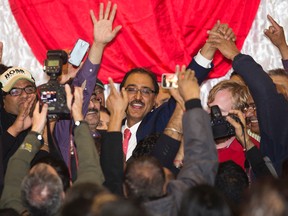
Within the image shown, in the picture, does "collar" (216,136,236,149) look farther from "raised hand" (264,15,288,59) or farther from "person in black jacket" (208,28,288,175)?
"raised hand" (264,15,288,59)

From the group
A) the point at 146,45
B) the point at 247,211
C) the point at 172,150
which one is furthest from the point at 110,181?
the point at 146,45

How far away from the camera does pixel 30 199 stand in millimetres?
2896

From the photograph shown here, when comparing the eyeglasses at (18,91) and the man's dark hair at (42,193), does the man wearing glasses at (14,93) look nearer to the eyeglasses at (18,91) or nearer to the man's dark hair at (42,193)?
the eyeglasses at (18,91)

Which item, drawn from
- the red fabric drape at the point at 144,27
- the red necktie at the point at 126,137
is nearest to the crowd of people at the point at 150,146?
the red necktie at the point at 126,137

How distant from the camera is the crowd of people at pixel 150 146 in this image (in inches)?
98.7

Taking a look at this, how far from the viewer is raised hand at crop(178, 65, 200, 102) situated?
10.6ft

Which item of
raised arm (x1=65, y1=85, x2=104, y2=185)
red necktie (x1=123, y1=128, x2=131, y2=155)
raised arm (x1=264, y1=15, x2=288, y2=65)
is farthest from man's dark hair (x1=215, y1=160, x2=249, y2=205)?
raised arm (x1=264, y1=15, x2=288, y2=65)

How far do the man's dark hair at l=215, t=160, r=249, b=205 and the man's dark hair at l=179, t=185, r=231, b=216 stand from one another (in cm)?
62

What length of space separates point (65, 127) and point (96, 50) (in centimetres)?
46

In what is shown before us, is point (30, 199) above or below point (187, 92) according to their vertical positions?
below

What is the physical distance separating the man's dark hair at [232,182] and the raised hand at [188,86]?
0.34 meters

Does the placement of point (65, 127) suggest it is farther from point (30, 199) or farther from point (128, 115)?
point (30, 199)

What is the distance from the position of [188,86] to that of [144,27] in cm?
204

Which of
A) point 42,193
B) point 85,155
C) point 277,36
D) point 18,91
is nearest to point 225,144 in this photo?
point 277,36
